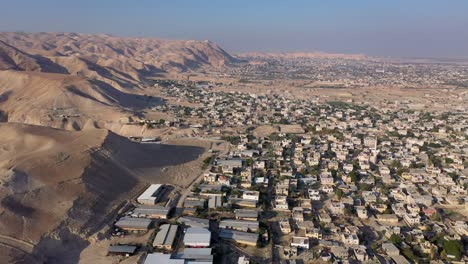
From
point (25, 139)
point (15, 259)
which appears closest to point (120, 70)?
point (25, 139)

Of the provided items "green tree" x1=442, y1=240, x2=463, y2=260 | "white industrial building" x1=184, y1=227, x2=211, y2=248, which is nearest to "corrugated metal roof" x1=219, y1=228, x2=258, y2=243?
"white industrial building" x1=184, y1=227, x2=211, y2=248

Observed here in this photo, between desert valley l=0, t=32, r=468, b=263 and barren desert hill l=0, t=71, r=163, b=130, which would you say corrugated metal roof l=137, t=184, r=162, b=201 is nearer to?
desert valley l=0, t=32, r=468, b=263

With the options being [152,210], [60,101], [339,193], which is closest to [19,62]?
[60,101]

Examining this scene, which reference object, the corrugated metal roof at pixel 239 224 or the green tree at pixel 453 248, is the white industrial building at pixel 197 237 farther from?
the green tree at pixel 453 248

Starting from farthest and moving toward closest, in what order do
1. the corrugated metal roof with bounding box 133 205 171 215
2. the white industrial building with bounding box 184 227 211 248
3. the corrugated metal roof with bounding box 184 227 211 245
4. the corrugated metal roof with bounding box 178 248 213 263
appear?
the corrugated metal roof with bounding box 133 205 171 215
the corrugated metal roof with bounding box 184 227 211 245
the white industrial building with bounding box 184 227 211 248
the corrugated metal roof with bounding box 178 248 213 263

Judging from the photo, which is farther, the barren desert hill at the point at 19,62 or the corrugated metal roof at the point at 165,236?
the barren desert hill at the point at 19,62

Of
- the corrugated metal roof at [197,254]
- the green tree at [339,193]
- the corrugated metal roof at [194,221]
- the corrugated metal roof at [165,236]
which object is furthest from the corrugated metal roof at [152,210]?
the green tree at [339,193]

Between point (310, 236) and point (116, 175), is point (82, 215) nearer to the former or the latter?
point (116, 175)

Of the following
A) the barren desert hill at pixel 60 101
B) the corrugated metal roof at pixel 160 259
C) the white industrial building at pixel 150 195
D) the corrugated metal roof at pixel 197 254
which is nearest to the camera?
the corrugated metal roof at pixel 160 259
